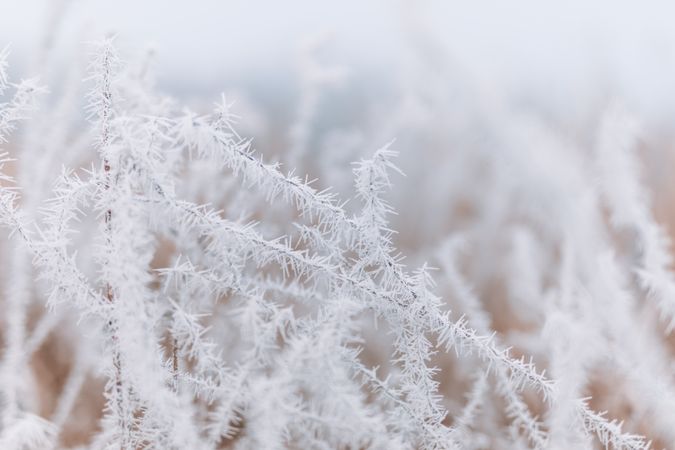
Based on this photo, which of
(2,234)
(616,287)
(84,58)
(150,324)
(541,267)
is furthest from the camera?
(541,267)

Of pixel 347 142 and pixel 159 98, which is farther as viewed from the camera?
pixel 347 142

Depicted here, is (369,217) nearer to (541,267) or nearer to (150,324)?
(150,324)

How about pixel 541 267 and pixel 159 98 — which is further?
pixel 541 267

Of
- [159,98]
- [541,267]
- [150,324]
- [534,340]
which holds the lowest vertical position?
[150,324]

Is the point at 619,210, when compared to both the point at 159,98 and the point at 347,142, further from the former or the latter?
the point at 347,142

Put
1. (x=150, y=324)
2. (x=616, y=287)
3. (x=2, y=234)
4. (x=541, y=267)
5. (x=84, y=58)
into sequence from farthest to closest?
1. (x=541, y=267)
2. (x=2, y=234)
3. (x=84, y=58)
4. (x=616, y=287)
5. (x=150, y=324)

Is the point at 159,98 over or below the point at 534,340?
below

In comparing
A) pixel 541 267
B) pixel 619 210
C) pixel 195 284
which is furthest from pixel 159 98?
pixel 541 267

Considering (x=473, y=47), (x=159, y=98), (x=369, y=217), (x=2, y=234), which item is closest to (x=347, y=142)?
(x=473, y=47)

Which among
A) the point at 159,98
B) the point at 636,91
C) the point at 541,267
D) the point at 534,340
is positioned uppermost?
the point at 636,91
